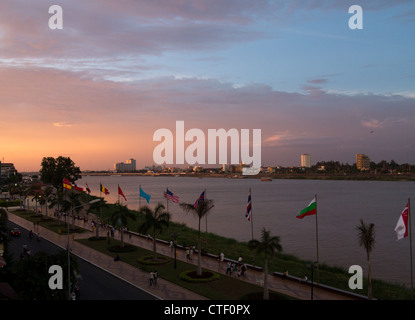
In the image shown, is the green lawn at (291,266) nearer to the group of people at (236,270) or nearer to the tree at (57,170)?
the group of people at (236,270)

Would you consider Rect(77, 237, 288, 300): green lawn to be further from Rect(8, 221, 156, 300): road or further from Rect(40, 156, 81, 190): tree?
Rect(40, 156, 81, 190): tree

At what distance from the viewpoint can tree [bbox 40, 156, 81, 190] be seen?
104 metres

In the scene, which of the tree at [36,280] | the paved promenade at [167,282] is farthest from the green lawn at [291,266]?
the tree at [36,280]

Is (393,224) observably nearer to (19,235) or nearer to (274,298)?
(274,298)

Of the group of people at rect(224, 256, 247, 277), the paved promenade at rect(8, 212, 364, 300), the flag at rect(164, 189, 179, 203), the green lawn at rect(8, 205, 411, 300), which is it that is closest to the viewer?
the paved promenade at rect(8, 212, 364, 300)

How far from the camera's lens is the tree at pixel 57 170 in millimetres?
104312

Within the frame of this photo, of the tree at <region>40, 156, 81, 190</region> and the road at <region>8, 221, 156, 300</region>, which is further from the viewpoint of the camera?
the tree at <region>40, 156, 81, 190</region>

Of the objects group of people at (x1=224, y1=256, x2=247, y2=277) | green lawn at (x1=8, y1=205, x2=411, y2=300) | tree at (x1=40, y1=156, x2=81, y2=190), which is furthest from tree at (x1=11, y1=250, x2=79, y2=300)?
tree at (x1=40, y1=156, x2=81, y2=190)

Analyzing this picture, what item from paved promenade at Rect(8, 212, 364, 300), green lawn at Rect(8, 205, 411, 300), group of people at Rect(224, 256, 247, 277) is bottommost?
green lawn at Rect(8, 205, 411, 300)

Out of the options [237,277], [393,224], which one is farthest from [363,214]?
[237,277]

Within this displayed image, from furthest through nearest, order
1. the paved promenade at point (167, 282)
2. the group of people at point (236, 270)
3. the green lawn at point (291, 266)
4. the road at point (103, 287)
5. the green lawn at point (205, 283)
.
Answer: the group of people at point (236, 270)
the green lawn at point (291, 266)
the green lawn at point (205, 283)
the paved promenade at point (167, 282)
the road at point (103, 287)

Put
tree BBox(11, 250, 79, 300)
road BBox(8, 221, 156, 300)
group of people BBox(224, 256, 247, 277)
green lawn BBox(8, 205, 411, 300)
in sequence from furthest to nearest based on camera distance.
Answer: group of people BBox(224, 256, 247, 277)
green lawn BBox(8, 205, 411, 300)
road BBox(8, 221, 156, 300)
tree BBox(11, 250, 79, 300)

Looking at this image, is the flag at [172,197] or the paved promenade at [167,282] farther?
the flag at [172,197]
